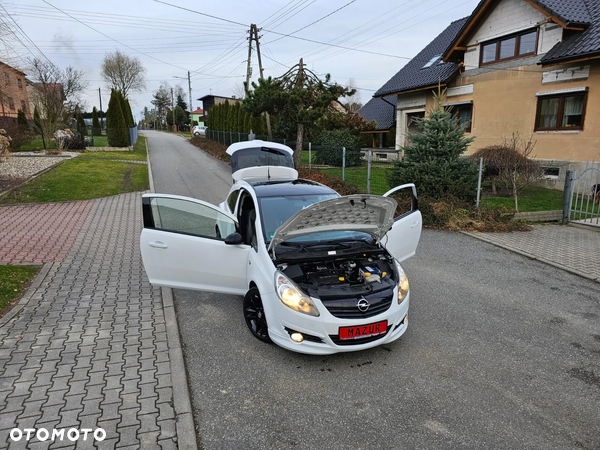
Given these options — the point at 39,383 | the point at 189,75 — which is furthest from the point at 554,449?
the point at 189,75

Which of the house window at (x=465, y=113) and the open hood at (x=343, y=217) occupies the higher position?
the house window at (x=465, y=113)

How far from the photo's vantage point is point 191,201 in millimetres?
4871

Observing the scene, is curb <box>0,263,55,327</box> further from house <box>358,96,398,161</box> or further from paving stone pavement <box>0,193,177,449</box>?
house <box>358,96,398,161</box>

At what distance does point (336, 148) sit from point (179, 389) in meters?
16.0

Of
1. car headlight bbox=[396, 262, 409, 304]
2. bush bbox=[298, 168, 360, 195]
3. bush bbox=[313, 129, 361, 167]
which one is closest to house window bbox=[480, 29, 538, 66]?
bush bbox=[313, 129, 361, 167]

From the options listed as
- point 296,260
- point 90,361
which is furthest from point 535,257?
point 90,361

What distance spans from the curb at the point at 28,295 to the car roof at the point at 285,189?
336 cm

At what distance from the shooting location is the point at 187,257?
4.48 m

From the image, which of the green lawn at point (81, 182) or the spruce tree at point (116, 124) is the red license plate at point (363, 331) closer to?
the green lawn at point (81, 182)

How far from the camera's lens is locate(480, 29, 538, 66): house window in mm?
15258

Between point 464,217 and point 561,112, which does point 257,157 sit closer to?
point 464,217

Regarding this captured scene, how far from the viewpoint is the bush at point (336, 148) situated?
18625 mm

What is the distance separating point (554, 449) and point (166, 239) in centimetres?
399

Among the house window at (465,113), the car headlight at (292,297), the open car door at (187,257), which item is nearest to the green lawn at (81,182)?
the open car door at (187,257)
